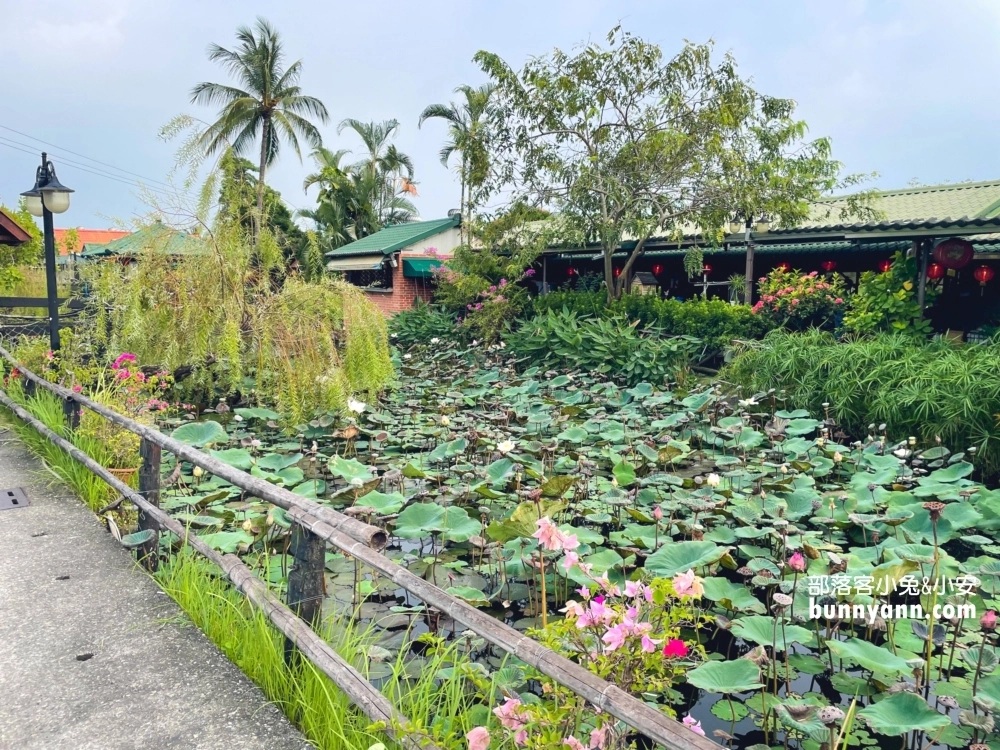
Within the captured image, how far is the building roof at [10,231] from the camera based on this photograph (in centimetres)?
962

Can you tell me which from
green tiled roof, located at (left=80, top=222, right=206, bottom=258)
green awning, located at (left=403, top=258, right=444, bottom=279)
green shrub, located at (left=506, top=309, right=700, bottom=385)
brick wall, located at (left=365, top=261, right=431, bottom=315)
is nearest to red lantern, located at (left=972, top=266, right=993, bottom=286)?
green shrub, located at (left=506, top=309, right=700, bottom=385)

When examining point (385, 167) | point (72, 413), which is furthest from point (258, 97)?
point (72, 413)

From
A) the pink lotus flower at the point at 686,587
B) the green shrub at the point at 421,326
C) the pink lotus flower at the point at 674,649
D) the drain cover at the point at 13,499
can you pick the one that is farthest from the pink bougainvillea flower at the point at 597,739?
the green shrub at the point at 421,326

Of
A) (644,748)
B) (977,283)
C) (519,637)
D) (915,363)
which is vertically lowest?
(644,748)

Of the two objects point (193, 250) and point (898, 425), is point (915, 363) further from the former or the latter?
point (193, 250)

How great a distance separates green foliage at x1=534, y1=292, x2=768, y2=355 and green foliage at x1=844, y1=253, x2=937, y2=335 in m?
1.39

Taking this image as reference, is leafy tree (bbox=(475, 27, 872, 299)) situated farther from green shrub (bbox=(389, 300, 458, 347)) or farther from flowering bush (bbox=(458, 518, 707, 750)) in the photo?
flowering bush (bbox=(458, 518, 707, 750))

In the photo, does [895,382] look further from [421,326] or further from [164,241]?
[421,326]

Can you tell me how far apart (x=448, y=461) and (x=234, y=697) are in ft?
10.7

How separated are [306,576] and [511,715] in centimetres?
87

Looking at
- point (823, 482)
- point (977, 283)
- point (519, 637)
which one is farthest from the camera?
point (977, 283)

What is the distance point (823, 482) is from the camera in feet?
15.7

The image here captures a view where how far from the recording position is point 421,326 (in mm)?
14156

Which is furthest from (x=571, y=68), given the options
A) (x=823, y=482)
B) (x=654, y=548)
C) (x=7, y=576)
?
(x=7, y=576)
